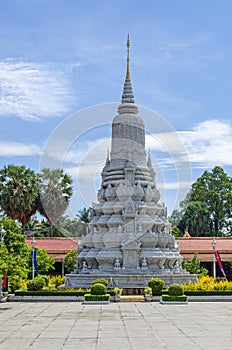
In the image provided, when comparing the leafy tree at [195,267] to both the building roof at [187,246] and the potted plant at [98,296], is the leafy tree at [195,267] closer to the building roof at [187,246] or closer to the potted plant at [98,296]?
the building roof at [187,246]

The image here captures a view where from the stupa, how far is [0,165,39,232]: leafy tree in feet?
59.2

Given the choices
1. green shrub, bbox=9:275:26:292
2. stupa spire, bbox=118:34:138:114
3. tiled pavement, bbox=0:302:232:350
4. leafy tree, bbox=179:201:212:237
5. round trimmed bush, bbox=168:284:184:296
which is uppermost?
stupa spire, bbox=118:34:138:114

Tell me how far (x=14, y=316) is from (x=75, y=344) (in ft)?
30.8

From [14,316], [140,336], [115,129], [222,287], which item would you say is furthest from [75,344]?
[115,129]

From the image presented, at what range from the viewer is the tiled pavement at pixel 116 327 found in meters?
17.3

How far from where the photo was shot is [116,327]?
2133 cm

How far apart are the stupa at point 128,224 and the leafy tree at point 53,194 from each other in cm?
1874

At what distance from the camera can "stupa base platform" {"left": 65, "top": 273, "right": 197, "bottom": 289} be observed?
39.6 metres

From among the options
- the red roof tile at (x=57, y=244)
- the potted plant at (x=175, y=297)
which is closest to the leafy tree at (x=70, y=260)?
the red roof tile at (x=57, y=244)

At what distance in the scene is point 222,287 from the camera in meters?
36.2

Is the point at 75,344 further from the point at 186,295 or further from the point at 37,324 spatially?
the point at 186,295

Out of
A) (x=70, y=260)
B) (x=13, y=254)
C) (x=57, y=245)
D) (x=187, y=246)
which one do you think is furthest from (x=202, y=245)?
Result: (x=13, y=254)

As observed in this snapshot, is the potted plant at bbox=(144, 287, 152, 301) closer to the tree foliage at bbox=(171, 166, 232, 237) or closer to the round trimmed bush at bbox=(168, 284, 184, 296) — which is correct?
the round trimmed bush at bbox=(168, 284, 184, 296)

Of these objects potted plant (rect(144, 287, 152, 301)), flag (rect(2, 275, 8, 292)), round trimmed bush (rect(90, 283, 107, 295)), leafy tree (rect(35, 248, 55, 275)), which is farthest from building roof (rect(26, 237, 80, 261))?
round trimmed bush (rect(90, 283, 107, 295))
